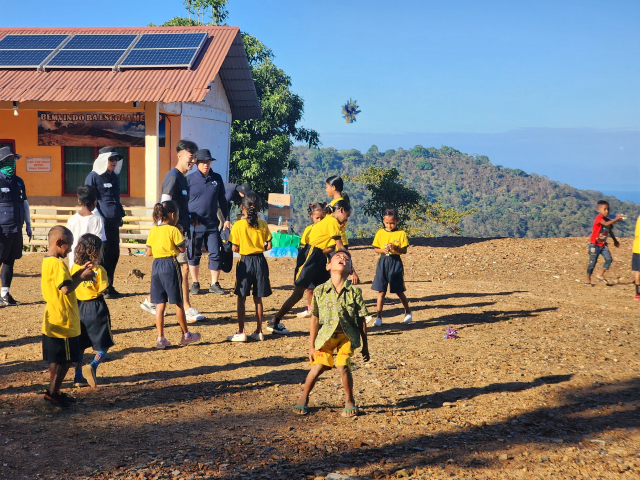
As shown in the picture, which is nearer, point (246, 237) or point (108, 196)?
point (246, 237)

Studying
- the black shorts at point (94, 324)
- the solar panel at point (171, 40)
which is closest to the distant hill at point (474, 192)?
the solar panel at point (171, 40)

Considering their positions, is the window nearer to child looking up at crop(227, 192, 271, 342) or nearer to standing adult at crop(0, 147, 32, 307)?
standing adult at crop(0, 147, 32, 307)

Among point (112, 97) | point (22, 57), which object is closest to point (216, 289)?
point (112, 97)

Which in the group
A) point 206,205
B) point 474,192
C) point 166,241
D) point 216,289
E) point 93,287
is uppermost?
point 474,192

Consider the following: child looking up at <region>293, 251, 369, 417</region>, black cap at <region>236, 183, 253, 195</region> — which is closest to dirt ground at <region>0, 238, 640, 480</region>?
child looking up at <region>293, 251, 369, 417</region>

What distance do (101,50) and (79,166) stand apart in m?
3.60

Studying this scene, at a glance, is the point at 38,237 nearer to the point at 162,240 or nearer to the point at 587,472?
the point at 162,240

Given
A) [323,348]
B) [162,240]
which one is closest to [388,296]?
[162,240]

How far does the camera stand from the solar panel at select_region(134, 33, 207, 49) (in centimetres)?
1784

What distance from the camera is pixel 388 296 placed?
10688mm

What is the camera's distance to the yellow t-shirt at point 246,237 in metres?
7.23

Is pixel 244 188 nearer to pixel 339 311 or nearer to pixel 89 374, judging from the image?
pixel 89 374

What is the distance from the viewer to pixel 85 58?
1711 centimetres

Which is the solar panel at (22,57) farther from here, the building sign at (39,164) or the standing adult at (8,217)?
the standing adult at (8,217)
